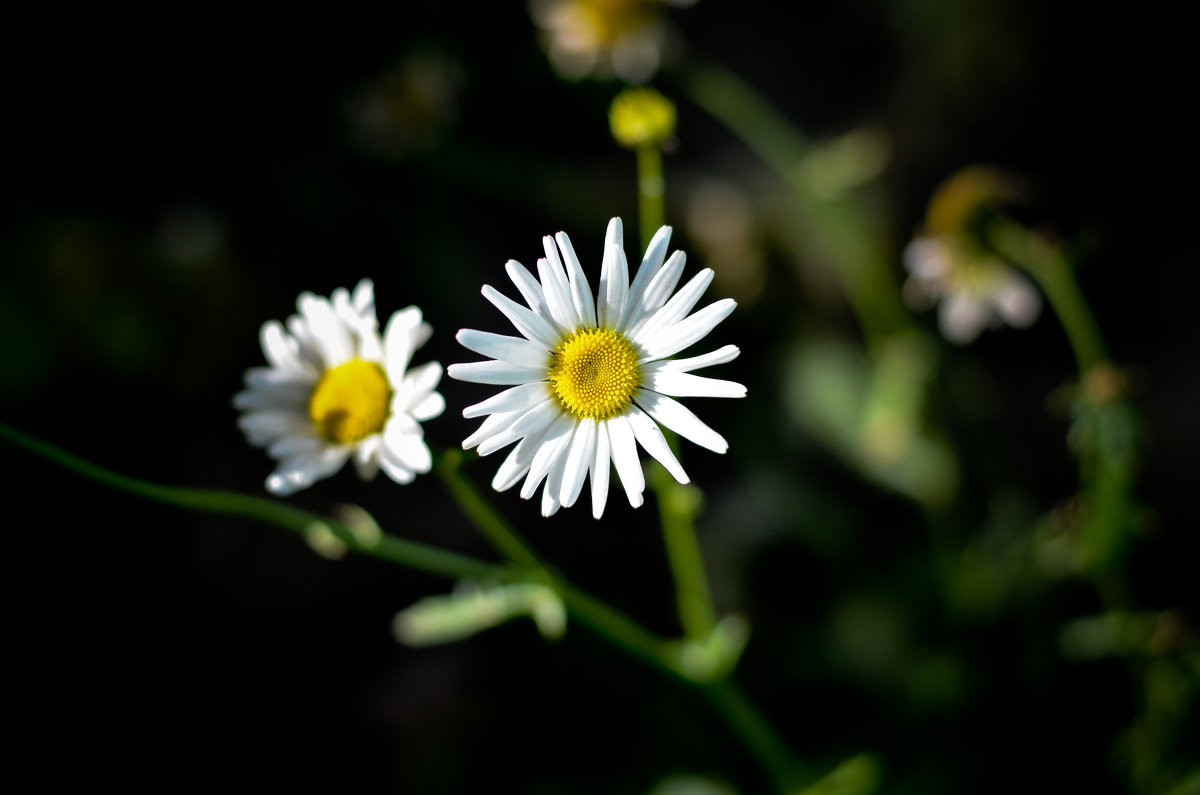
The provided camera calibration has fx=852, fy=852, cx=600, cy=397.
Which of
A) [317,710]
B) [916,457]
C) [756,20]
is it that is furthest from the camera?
[756,20]

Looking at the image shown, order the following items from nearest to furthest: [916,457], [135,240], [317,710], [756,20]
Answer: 1. [916,457]
2. [317,710]
3. [135,240]
4. [756,20]

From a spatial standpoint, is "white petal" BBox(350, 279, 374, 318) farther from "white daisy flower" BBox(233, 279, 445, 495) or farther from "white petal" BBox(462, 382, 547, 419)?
"white petal" BBox(462, 382, 547, 419)

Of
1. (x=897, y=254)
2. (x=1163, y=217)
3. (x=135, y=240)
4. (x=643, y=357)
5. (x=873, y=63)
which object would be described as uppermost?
(x=135, y=240)

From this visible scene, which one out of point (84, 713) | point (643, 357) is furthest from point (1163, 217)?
point (84, 713)

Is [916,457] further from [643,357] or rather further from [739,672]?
[643,357]

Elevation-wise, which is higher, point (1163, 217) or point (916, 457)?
point (1163, 217)

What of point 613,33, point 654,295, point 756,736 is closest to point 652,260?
point 654,295
